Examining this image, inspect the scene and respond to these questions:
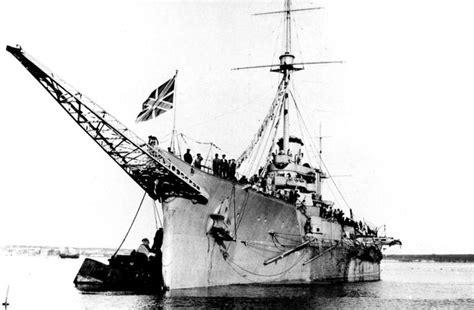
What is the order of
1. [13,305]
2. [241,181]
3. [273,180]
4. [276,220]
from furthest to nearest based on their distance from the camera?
1. [273,180]
2. [276,220]
3. [241,181]
4. [13,305]

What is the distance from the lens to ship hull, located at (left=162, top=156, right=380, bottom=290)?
1652 cm

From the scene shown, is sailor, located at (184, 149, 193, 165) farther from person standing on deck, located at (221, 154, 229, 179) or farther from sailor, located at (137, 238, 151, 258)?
sailor, located at (137, 238, 151, 258)

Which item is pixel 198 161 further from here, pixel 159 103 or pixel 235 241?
pixel 235 241

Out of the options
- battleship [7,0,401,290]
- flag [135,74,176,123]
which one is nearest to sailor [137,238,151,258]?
battleship [7,0,401,290]

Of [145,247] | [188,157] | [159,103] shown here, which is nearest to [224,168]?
[188,157]

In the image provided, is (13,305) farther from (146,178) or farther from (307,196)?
(307,196)

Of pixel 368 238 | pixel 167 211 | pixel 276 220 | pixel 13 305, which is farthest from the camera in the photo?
pixel 368 238

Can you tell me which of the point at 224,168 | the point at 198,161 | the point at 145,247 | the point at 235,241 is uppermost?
the point at 198,161

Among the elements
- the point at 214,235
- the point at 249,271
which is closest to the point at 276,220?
the point at 249,271

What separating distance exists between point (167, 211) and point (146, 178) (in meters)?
1.43

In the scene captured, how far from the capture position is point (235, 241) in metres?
18.2

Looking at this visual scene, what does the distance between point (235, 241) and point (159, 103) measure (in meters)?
6.25

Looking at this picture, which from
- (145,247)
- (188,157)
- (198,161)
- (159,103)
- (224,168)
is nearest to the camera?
(159,103)

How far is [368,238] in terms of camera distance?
102 ft
